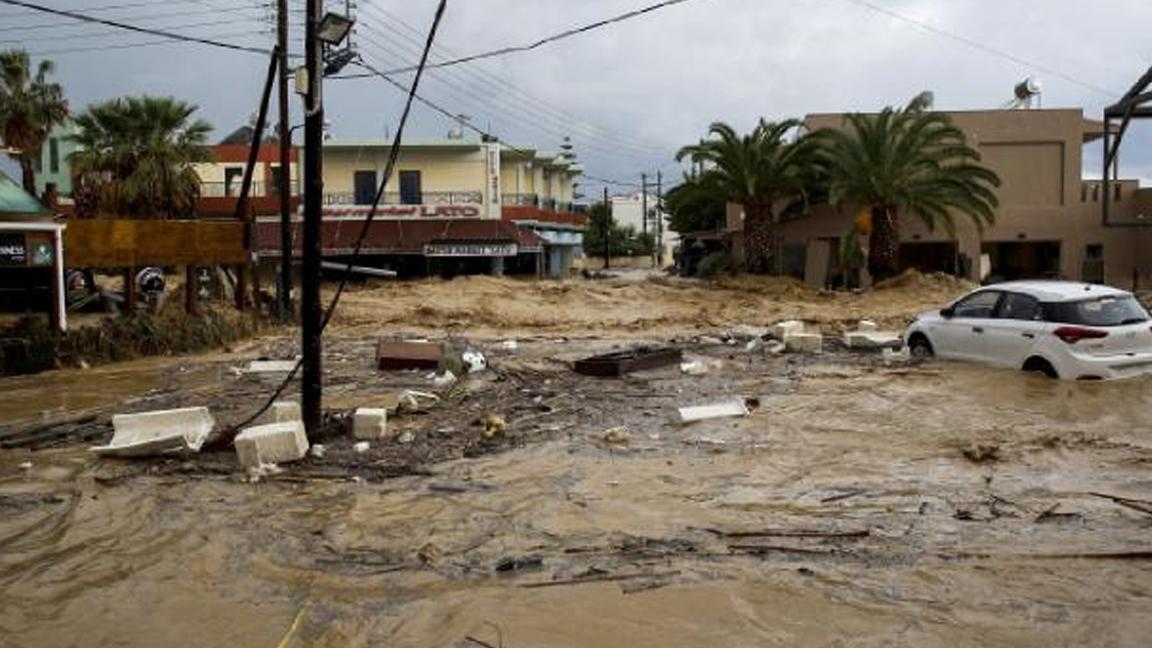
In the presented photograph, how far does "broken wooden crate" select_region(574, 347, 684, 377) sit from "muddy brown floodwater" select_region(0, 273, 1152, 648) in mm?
3361

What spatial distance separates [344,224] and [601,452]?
137 ft

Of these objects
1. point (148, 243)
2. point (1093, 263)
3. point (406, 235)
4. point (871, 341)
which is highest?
point (406, 235)

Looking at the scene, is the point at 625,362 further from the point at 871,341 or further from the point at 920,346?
the point at 871,341

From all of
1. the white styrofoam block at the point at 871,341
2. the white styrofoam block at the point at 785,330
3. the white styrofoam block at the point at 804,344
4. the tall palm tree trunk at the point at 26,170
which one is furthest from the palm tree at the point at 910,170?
the tall palm tree trunk at the point at 26,170

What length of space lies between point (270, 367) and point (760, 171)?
76.4 ft

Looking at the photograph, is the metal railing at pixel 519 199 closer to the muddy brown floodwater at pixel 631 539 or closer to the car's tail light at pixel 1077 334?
the car's tail light at pixel 1077 334

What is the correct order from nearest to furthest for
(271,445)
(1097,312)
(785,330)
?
1. (271,445)
2. (1097,312)
3. (785,330)

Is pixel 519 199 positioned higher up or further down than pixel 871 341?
higher up

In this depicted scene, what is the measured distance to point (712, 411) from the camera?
12086 millimetres

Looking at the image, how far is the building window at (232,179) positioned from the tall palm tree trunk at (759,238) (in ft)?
93.1

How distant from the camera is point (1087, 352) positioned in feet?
43.4

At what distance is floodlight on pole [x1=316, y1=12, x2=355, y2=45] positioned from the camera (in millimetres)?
10570

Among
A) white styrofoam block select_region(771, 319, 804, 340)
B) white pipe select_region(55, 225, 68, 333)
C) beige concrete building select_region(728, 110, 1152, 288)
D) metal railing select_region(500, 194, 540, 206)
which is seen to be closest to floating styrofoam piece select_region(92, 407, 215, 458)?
white pipe select_region(55, 225, 68, 333)

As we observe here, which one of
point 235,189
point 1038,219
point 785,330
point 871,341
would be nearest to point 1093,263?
point 1038,219
